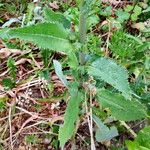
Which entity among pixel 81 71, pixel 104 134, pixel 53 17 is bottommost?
pixel 104 134

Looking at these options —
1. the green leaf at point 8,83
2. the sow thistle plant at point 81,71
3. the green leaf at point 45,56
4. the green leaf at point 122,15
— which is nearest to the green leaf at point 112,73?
the sow thistle plant at point 81,71

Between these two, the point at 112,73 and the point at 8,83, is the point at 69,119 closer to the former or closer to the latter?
the point at 112,73

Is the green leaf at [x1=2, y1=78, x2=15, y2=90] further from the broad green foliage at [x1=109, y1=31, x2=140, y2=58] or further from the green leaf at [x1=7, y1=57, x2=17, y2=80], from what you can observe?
the broad green foliage at [x1=109, y1=31, x2=140, y2=58]

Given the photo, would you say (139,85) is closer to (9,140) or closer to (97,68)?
(97,68)

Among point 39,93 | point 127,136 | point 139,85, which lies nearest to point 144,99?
point 139,85

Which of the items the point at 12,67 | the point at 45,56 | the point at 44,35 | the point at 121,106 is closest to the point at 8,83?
the point at 12,67

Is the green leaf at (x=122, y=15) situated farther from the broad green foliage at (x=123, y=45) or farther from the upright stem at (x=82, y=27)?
the upright stem at (x=82, y=27)

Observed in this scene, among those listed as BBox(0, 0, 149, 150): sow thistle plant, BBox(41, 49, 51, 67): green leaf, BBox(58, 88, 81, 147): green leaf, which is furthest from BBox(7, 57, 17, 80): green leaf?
BBox(58, 88, 81, 147): green leaf
